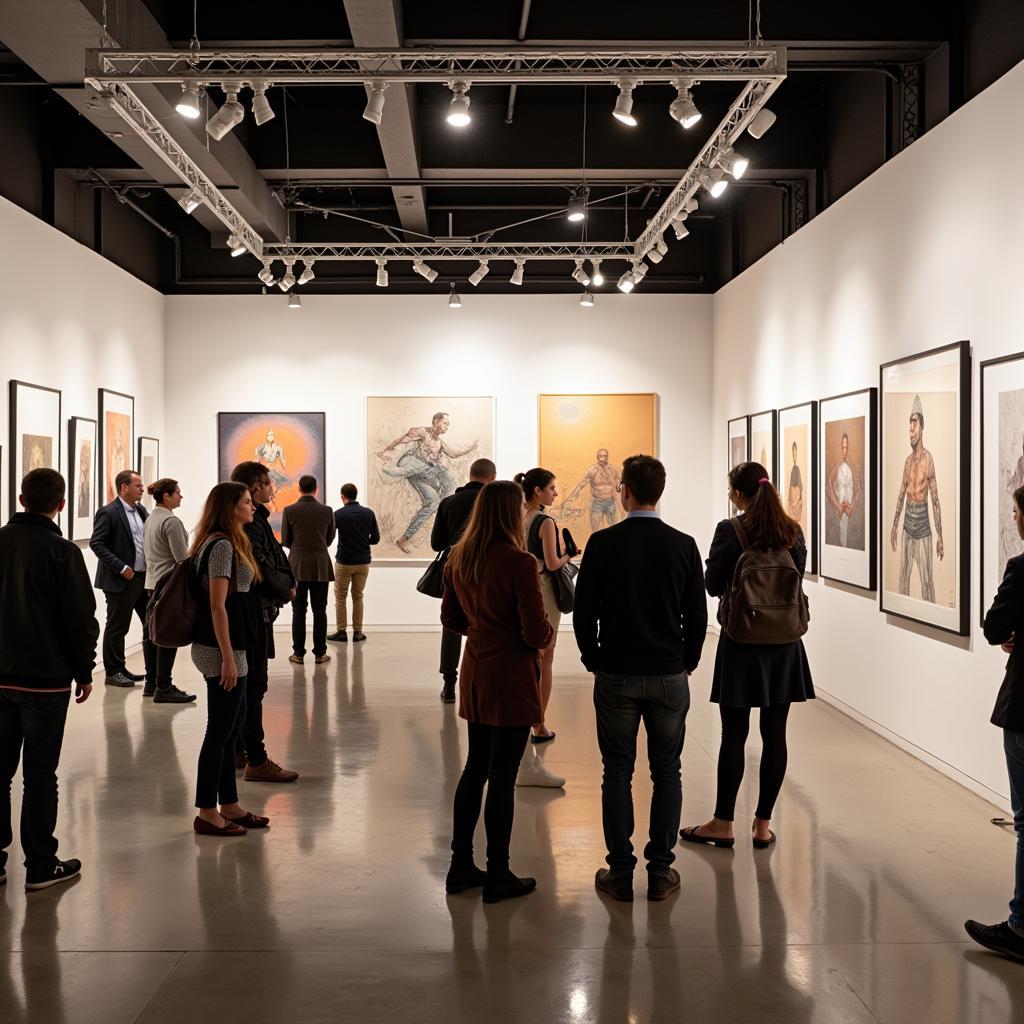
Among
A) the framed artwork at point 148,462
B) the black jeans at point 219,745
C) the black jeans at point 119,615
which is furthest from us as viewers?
the framed artwork at point 148,462

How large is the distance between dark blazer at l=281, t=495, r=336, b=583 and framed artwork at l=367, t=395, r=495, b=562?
2.68 meters

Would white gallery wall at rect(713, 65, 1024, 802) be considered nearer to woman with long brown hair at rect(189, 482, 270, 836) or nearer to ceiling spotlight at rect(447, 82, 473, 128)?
ceiling spotlight at rect(447, 82, 473, 128)

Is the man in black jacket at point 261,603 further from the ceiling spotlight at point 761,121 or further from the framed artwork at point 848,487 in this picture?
the framed artwork at point 848,487

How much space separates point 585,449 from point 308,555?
4.08m

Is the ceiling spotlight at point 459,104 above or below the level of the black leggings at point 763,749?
above

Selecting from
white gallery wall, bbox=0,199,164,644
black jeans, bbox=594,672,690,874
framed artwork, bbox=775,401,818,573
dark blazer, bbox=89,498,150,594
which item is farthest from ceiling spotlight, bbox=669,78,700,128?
dark blazer, bbox=89,498,150,594

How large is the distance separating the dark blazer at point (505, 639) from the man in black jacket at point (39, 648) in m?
1.52

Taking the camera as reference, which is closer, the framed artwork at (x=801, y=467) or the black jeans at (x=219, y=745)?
the black jeans at (x=219, y=745)

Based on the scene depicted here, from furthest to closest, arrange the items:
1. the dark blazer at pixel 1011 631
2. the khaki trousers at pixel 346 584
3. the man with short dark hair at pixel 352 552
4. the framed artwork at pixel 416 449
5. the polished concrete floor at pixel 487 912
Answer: the framed artwork at pixel 416 449 → the khaki trousers at pixel 346 584 → the man with short dark hair at pixel 352 552 → the dark blazer at pixel 1011 631 → the polished concrete floor at pixel 487 912

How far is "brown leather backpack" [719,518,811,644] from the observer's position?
15.3 ft

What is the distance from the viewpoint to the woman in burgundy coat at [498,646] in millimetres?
4125

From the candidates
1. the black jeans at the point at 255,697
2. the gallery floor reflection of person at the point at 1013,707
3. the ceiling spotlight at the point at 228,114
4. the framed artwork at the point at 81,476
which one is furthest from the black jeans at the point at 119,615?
the gallery floor reflection of person at the point at 1013,707

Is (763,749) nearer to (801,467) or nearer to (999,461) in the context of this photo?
(999,461)

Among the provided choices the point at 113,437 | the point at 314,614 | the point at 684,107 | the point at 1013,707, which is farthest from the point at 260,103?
the point at 113,437
